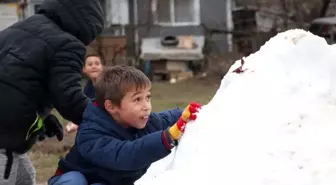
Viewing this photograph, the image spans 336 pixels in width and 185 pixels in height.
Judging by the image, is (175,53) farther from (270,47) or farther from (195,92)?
(270,47)

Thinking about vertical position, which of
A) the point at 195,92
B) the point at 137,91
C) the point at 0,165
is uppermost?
the point at 137,91

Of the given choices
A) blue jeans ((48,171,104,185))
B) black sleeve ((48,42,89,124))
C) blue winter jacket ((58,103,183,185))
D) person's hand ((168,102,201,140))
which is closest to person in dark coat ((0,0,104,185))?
black sleeve ((48,42,89,124))

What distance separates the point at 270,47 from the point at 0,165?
1.69 metres

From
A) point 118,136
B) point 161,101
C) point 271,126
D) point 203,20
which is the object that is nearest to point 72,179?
point 118,136

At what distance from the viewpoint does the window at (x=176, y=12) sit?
2773cm

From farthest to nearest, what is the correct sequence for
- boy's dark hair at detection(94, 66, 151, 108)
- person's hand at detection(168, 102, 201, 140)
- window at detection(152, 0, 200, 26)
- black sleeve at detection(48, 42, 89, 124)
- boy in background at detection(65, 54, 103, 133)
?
window at detection(152, 0, 200, 26) → boy in background at detection(65, 54, 103, 133) → black sleeve at detection(48, 42, 89, 124) → boy's dark hair at detection(94, 66, 151, 108) → person's hand at detection(168, 102, 201, 140)

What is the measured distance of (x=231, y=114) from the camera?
Answer: 319 cm

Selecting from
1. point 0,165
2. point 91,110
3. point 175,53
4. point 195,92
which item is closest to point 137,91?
point 91,110

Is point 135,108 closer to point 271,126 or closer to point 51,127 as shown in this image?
point 271,126

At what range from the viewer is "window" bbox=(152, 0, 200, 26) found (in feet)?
91.0

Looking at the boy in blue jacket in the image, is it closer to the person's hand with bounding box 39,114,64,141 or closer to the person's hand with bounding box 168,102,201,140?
the person's hand with bounding box 168,102,201,140

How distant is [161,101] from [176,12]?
12.8 metres

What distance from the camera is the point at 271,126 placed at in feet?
9.98

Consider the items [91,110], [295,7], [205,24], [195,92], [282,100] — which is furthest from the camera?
[205,24]
